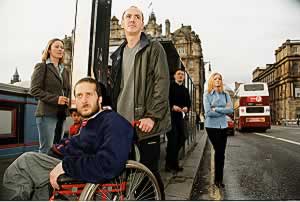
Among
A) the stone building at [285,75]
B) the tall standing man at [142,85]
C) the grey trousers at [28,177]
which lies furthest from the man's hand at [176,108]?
the grey trousers at [28,177]

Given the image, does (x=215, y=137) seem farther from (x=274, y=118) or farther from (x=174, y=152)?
(x=274, y=118)

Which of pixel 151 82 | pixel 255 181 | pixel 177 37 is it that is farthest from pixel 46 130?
pixel 255 181

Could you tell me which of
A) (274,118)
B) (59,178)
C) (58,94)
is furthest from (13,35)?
(274,118)

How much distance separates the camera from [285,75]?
10.0 ft

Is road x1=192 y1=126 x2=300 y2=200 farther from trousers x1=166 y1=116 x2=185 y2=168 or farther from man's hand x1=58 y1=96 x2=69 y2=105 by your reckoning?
man's hand x1=58 y1=96 x2=69 y2=105

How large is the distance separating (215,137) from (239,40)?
1200mm

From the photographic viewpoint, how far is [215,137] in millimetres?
3449

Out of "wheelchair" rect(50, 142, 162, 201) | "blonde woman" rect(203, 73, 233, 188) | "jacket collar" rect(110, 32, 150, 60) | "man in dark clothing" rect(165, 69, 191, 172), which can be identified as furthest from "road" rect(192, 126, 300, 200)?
"jacket collar" rect(110, 32, 150, 60)

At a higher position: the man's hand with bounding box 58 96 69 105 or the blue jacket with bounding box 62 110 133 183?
the man's hand with bounding box 58 96 69 105

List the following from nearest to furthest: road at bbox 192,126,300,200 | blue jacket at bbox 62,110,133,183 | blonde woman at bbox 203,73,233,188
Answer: blue jacket at bbox 62,110,133,183 < road at bbox 192,126,300,200 < blonde woman at bbox 203,73,233,188

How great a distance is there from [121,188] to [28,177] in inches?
21.1

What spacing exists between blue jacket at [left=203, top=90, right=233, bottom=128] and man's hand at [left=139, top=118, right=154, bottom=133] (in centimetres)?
151

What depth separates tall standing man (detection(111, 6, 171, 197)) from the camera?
83.3 inches

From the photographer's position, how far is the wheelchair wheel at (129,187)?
1740 mm
